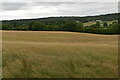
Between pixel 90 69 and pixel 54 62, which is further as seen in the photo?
pixel 54 62

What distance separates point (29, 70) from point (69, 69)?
69.1 inches

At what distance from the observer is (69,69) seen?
714cm

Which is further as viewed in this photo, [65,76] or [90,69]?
[90,69]

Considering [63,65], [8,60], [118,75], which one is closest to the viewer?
[118,75]

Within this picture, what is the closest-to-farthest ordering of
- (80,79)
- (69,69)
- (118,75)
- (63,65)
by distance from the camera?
1. (80,79)
2. (118,75)
3. (69,69)
4. (63,65)

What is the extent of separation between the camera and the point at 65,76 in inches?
255

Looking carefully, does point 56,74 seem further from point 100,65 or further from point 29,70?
point 100,65

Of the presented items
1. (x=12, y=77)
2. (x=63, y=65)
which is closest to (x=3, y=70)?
(x=12, y=77)

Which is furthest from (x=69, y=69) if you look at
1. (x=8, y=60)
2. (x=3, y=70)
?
(x=8, y=60)

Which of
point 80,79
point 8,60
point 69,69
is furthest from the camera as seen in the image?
point 8,60

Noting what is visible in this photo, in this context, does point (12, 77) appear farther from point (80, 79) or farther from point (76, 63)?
point (76, 63)

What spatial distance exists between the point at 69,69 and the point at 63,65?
1.89ft

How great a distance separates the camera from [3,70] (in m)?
7.06

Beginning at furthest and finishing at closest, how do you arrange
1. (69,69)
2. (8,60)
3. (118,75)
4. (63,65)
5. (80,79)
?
(8,60) < (63,65) < (69,69) < (118,75) < (80,79)
